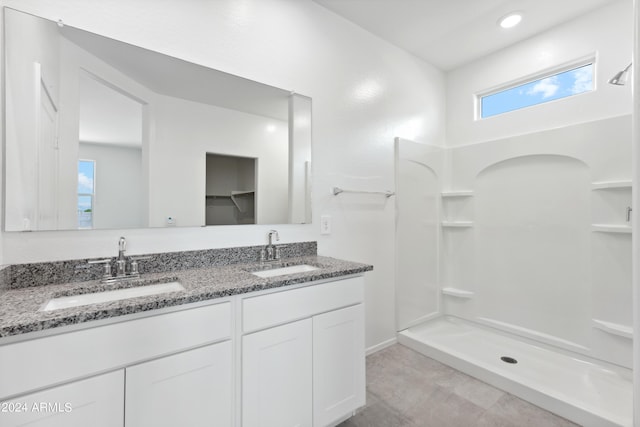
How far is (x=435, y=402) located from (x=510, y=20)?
2.98 m

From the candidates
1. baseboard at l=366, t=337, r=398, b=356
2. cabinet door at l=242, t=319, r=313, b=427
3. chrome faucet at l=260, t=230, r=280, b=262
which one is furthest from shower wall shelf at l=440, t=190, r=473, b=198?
cabinet door at l=242, t=319, r=313, b=427

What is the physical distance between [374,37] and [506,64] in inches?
53.0

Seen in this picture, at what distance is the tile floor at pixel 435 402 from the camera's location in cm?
167

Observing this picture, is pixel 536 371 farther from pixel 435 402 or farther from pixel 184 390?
pixel 184 390

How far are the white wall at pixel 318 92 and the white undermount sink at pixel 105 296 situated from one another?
0.80 ft

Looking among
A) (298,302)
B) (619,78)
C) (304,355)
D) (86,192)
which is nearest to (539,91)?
(619,78)

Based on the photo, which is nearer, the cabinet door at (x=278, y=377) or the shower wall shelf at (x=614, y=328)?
the cabinet door at (x=278, y=377)

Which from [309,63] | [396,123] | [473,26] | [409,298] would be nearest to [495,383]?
[409,298]

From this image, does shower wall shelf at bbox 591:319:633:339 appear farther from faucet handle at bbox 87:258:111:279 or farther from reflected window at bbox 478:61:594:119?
faucet handle at bbox 87:258:111:279

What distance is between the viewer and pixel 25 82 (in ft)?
3.92

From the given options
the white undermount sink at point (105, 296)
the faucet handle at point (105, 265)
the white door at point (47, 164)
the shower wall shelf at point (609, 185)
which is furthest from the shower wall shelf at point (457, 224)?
the white door at point (47, 164)

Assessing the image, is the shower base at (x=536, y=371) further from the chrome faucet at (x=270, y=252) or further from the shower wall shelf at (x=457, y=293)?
the chrome faucet at (x=270, y=252)

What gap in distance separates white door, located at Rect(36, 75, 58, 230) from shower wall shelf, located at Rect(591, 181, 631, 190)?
11.1ft

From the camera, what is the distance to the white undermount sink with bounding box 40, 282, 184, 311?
1.08 metres
